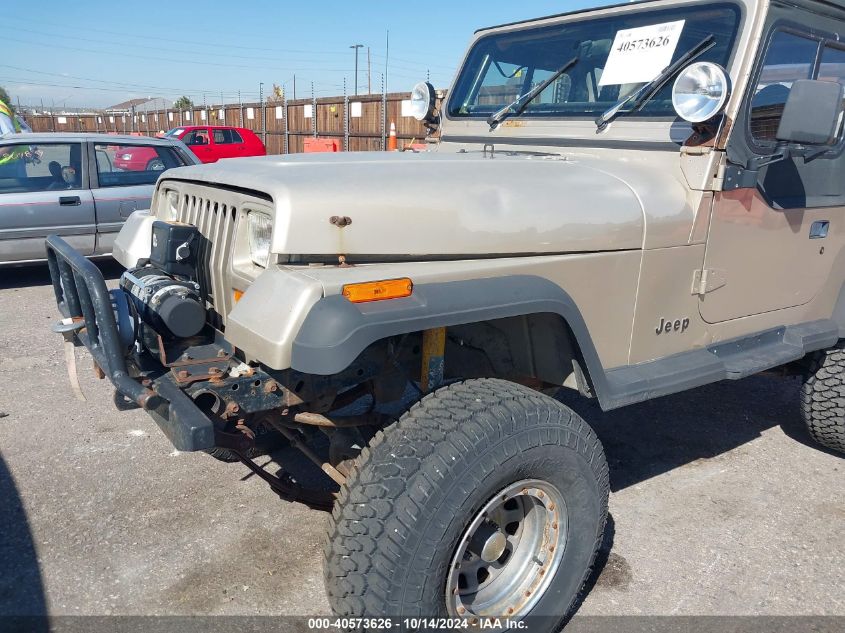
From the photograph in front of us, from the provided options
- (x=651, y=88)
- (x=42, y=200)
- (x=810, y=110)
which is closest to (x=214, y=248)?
(x=651, y=88)

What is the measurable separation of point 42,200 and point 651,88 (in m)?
6.41

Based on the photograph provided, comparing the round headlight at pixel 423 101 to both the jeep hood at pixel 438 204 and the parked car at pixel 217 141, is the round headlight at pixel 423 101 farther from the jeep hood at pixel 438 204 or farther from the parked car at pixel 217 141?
the parked car at pixel 217 141

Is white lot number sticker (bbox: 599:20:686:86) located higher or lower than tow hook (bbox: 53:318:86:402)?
higher

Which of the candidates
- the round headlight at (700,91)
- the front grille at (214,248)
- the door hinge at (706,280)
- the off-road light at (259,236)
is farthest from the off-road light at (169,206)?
the door hinge at (706,280)

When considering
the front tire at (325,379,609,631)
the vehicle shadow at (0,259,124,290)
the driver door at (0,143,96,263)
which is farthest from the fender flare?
the vehicle shadow at (0,259,124,290)

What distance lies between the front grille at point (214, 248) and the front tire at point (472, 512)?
0.86m

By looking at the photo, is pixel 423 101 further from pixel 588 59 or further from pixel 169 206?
pixel 169 206

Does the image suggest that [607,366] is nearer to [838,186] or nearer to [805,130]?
[805,130]

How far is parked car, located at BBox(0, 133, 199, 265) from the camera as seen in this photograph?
7062 mm

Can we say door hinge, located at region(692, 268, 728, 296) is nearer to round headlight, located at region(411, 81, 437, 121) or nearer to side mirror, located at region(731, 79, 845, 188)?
side mirror, located at region(731, 79, 845, 188)

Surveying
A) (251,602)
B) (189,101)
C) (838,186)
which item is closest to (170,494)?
(251,602)

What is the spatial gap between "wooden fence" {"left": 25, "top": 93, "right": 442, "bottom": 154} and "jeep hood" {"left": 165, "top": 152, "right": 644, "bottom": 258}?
10385 mm

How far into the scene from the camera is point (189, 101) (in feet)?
180

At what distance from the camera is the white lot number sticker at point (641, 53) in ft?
9.77
